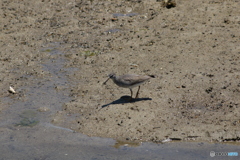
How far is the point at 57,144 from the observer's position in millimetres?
7133

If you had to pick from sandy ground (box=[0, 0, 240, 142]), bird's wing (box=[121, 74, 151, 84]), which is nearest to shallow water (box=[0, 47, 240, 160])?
sandy ground (box=[0, 0, 240, 142])

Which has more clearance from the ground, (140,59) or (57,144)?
(140,59)

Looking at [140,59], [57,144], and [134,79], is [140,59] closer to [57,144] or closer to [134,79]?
[134,79]

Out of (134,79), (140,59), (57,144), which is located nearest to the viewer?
(57,144)

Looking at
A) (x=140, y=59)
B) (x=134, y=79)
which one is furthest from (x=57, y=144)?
(x=140, y=59)

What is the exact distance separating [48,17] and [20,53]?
2625mm

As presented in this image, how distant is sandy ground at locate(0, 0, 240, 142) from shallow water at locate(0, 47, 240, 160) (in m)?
0.21

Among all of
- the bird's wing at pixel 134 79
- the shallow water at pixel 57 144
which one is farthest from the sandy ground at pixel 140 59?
the bird's wing at pixel 134 79

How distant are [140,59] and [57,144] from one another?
3.98 meters

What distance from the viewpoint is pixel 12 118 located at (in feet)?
26.1

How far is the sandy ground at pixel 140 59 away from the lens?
24.8 ft

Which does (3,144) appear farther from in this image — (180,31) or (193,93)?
(180,31)

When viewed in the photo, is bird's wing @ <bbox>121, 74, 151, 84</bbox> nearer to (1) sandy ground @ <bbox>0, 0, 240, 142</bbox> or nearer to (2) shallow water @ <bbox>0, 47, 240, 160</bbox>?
(1) sandy ground @ <bbox>0, 0, 240, 142</bbox>

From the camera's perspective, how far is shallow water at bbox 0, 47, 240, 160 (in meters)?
6.76
